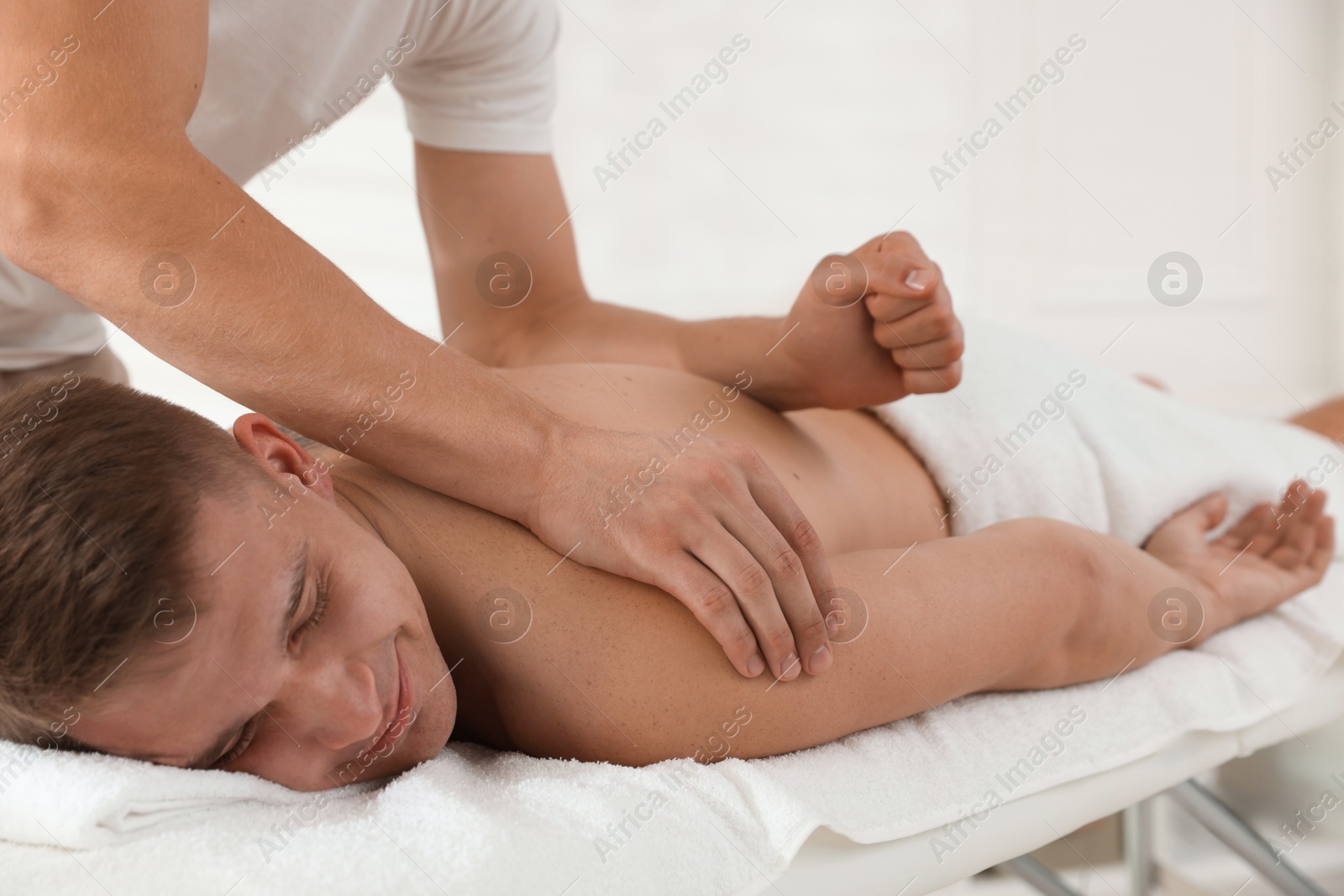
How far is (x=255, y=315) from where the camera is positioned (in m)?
0.76

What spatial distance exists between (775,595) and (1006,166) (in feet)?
8.31

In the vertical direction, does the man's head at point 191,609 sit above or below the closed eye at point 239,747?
above

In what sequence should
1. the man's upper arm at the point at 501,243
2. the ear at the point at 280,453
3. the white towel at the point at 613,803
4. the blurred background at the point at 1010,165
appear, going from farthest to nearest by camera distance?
the blurred background at the point at 1010,165 < the man's upper arm at the point at 501,243 < the ear at the point at 280,453 < the white towel at the point at 613,803

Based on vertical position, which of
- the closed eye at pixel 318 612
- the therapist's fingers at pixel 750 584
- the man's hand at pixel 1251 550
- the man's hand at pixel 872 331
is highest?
the man's hand at pixel 1251 550

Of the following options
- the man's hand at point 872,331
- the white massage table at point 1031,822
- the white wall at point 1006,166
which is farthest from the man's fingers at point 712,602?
the white wall at point 1006,166

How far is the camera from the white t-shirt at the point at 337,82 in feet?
3.67

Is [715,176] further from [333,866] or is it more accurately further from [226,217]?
[333,866]

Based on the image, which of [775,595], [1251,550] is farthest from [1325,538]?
[775,595]

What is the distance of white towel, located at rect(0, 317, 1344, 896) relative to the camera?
24.8 inches

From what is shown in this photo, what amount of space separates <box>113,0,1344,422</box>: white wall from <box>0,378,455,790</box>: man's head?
1.82m

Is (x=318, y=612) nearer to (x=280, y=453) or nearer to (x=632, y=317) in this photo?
(x=280, y=453)

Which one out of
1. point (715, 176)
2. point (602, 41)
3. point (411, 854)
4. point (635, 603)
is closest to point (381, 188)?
point (602, 41)

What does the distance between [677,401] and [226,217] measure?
20.0 inches

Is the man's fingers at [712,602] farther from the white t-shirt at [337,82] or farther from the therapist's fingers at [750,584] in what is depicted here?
the white t-shirt at [337,82]
